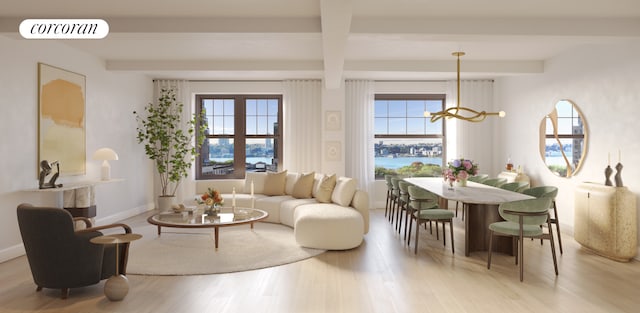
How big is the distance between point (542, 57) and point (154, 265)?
6520 mm

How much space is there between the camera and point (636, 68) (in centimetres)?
529

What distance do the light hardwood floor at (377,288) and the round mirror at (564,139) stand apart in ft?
5.96

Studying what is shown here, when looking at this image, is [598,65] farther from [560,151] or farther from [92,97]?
[92,97]

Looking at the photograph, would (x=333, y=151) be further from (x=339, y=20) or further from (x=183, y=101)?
(x=339, y=20)

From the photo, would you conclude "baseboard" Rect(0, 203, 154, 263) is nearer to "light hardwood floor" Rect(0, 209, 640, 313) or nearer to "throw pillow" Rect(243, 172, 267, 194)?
"light hardwood floor" Rect(0, 209, 640, 313)

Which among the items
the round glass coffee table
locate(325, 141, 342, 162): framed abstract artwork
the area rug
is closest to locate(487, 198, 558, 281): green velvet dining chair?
the area rug

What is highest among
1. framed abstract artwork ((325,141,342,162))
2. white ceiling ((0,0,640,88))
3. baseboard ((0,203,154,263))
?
white ceiling ((0,0,640,88))

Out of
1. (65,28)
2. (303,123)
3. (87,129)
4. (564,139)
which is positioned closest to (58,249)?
(65,28)

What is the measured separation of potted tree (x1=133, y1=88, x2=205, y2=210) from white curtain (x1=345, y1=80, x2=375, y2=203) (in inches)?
117

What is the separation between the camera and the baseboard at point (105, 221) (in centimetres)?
507

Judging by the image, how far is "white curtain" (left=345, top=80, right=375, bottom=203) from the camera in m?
8.96

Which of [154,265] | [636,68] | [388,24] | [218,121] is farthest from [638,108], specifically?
[218,121]

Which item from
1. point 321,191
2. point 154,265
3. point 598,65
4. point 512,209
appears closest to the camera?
point 512,209

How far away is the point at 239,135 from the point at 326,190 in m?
3.35
